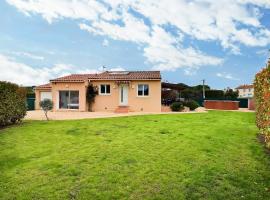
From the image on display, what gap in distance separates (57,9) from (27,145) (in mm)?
12955

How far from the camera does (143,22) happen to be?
26438mm

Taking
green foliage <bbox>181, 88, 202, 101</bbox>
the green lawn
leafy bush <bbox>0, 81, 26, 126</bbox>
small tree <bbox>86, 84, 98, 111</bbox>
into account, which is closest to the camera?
the green lawn

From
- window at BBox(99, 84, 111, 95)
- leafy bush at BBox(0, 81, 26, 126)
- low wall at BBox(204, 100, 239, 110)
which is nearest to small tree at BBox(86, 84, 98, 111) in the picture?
window at BBox(99, 84, 111, 95)

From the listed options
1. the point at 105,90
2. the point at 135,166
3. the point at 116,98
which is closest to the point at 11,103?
the point at 135,166

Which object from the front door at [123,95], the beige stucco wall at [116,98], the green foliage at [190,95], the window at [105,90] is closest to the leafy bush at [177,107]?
the beige stucco wall at [116,98]

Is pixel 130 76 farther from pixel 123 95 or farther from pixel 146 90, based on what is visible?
pixel 146 90

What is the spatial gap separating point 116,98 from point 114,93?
2.09ft

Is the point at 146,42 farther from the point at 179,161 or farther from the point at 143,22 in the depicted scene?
the point at 179,161

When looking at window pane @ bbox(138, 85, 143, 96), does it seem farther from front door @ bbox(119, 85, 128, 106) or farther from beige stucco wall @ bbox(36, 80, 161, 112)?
front door @ bbox(119, 85, 128, 106)

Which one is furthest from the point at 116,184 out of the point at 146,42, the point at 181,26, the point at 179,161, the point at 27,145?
the point at 146,42

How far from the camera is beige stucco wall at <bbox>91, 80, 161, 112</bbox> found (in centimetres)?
3638

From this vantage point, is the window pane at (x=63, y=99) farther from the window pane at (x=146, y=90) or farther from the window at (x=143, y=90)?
the window pane at (x=146, y=90)

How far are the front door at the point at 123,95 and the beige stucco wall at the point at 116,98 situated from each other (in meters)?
0.36

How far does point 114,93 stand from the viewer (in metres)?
37.7
